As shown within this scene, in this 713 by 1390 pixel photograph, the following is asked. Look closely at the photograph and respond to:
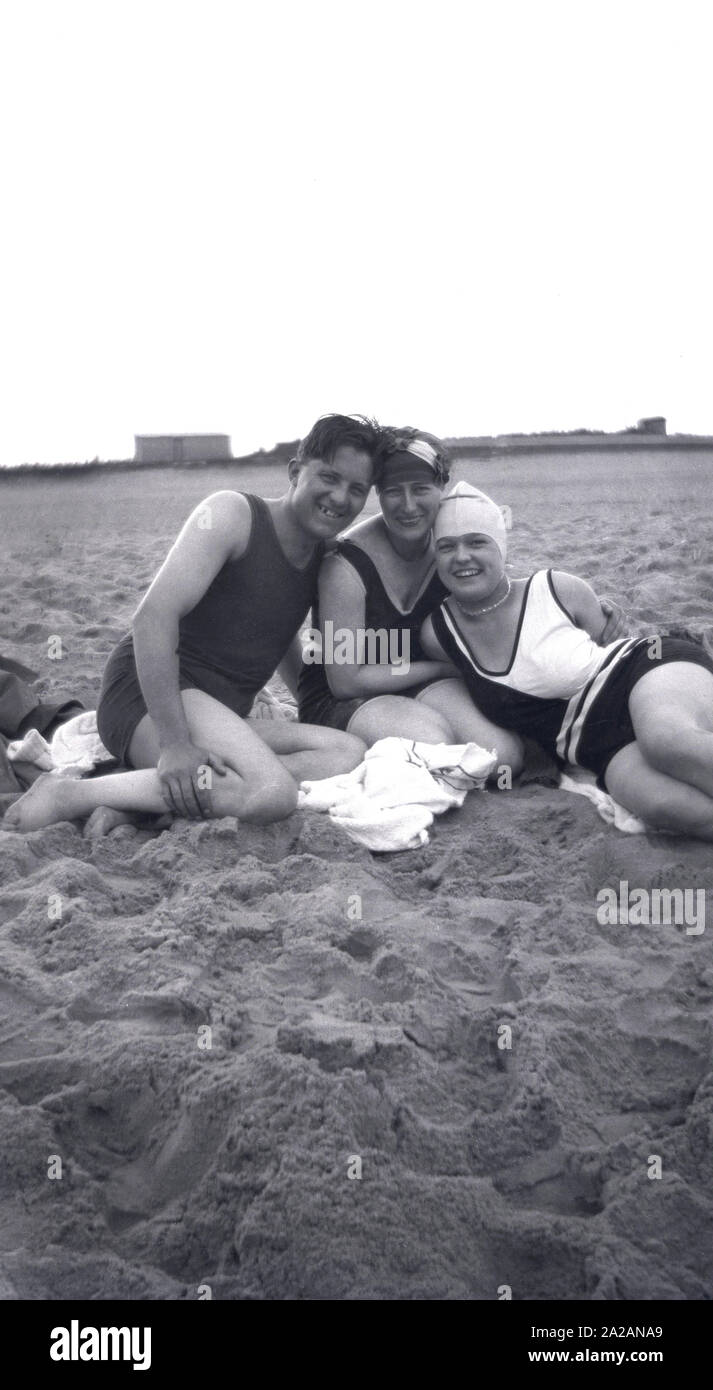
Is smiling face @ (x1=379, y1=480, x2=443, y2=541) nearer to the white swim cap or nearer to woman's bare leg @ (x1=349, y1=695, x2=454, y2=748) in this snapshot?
the white swim cap

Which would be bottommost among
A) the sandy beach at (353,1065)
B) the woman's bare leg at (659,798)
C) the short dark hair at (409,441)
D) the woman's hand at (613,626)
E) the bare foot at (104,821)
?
the sandy beach at (353,1065)

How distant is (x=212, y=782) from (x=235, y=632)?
0.44 meters

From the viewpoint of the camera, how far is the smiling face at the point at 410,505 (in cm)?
275

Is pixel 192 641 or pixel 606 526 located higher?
pixel 606 526

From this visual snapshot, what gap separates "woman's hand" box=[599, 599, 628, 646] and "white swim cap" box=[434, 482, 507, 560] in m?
0.35

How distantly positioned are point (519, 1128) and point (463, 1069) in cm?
15

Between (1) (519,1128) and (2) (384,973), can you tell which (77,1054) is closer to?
(2) (384,973)

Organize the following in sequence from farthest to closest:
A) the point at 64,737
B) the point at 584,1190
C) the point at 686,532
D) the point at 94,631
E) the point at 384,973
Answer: the point at 686,532, the point at 94,631, the point at 64,737, the point at 384,973, the point at 584,1190

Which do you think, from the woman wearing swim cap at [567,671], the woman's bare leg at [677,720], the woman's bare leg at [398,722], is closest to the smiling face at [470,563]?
the woman wearing swim cap at [567,671]

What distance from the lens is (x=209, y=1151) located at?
1.47 m

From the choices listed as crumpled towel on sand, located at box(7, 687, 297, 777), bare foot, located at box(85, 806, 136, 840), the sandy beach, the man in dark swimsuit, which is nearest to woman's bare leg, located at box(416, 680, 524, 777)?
the sandy beach

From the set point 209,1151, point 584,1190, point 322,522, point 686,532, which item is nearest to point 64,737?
point 322,522

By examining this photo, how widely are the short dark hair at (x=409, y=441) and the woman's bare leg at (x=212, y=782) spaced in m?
0.75

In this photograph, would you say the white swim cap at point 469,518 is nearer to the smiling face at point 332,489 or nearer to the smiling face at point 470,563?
the smiling face at point 470,563
